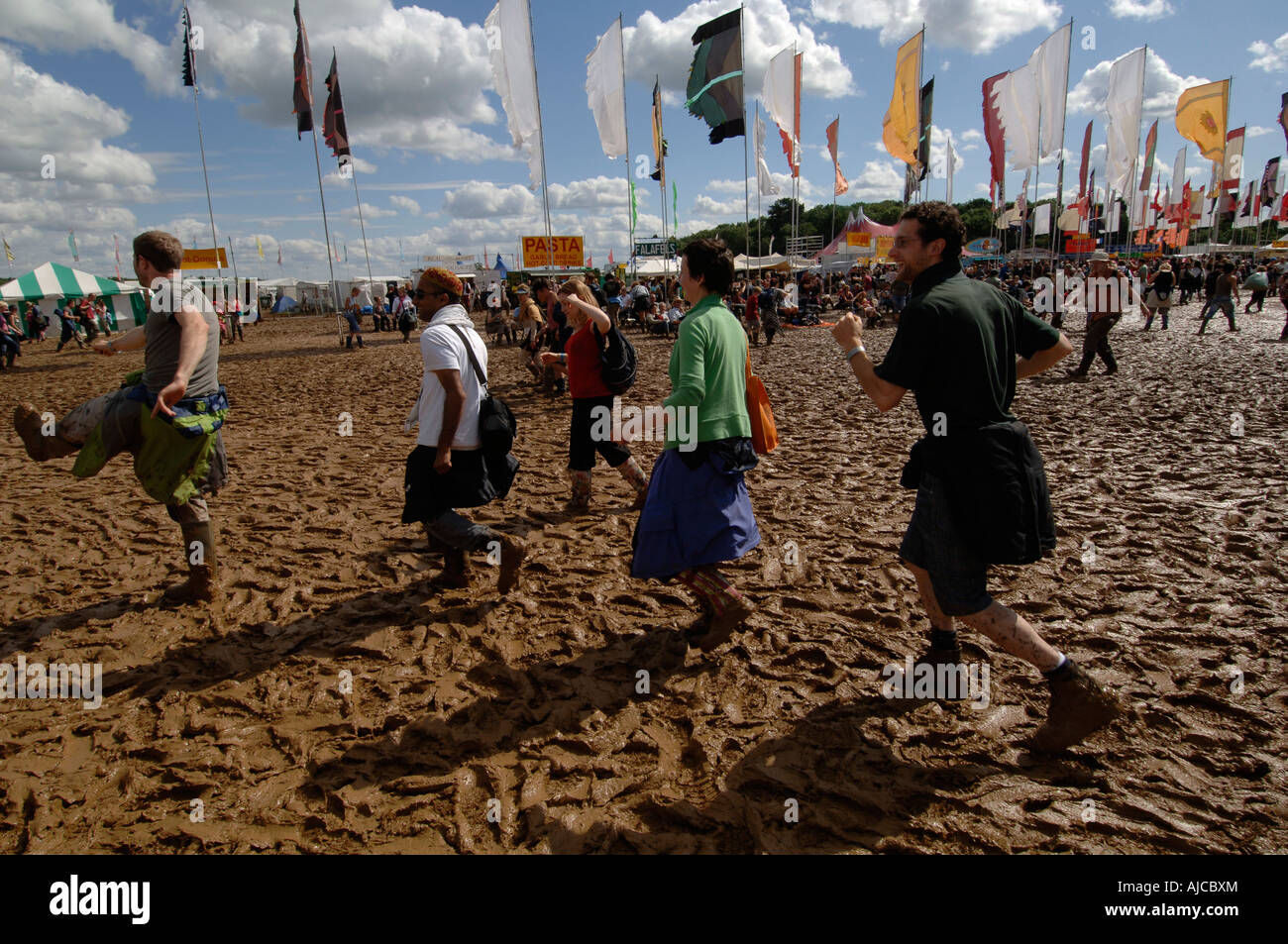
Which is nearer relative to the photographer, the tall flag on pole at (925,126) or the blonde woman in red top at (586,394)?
the blonde woman in red top at (586,394)

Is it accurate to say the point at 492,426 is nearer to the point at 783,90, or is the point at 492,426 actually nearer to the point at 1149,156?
the point at 783,90

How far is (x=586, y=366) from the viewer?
5.13m

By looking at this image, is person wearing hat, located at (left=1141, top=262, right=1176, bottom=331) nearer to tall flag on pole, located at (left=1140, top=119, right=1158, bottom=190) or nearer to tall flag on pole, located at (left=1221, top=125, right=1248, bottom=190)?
tall flag on pole, located at (left=1221, top=125, right=1248, bottom=190)

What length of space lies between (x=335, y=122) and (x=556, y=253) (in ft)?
25.3

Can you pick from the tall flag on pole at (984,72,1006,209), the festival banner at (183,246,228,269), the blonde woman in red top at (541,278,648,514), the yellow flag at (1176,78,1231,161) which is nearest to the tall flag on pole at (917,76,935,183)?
the tall flag on pole at (984,72,1006,209)

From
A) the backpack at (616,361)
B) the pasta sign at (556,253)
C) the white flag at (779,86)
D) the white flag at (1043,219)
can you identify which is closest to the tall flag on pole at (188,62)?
the pasta sign at (556,253)

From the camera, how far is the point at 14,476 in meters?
6.91

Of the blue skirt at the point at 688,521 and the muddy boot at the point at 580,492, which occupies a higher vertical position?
the blue skirt at the point at 688,521

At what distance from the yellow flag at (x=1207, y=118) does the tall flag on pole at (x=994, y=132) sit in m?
4.66

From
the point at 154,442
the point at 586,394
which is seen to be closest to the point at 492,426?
the point at 586,394

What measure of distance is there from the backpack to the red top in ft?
0.36

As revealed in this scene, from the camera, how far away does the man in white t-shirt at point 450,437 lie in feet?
11.5

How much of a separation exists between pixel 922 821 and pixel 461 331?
9.58 ft

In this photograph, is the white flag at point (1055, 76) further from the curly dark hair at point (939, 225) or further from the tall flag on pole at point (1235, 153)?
the curly dark hair at point (939, 225)
